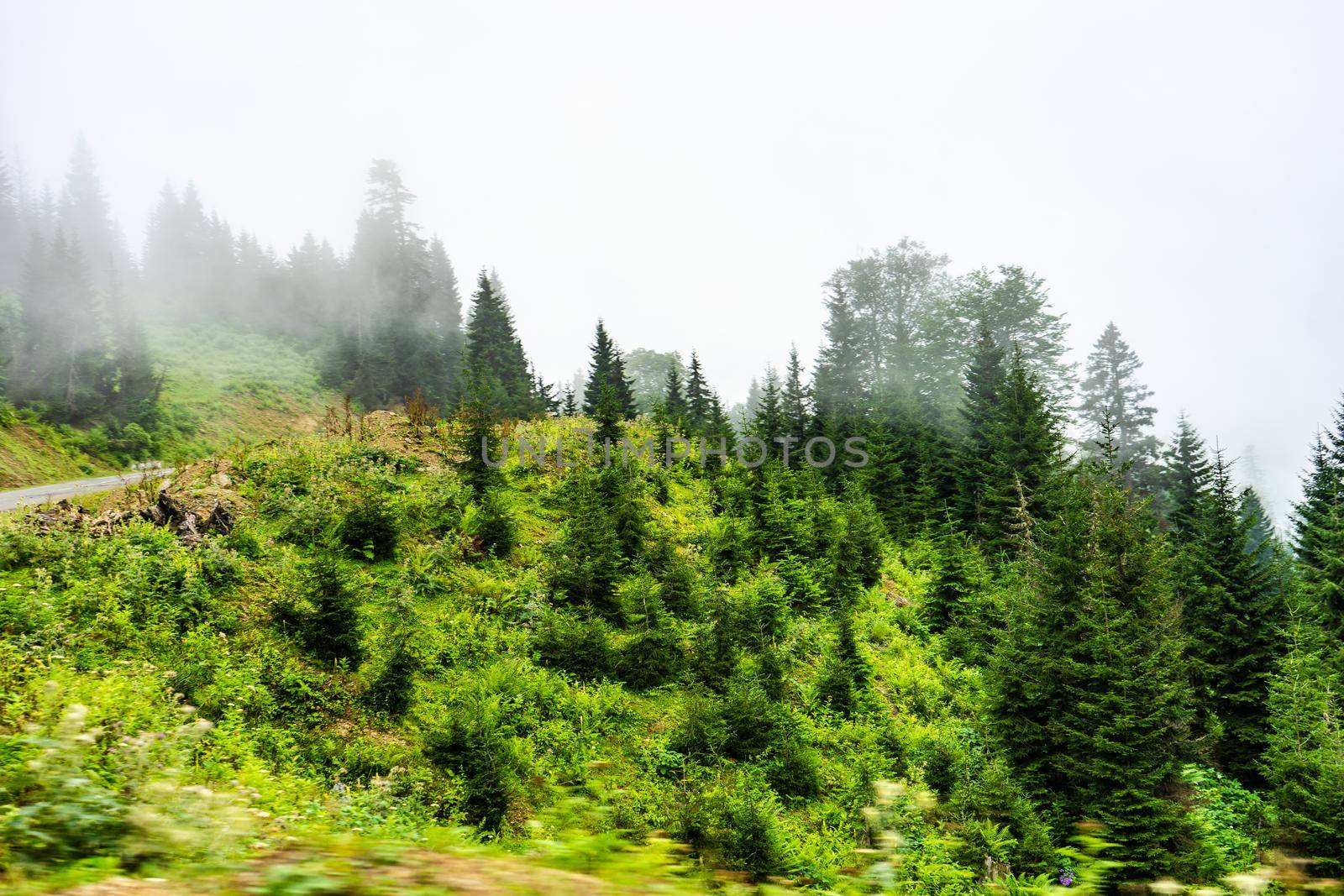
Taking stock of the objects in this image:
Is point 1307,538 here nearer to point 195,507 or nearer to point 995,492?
point 995,492

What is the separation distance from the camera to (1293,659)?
13734 mm

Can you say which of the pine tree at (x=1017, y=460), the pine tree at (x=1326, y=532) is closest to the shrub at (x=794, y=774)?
the pine tree at (x=1017, y=460)

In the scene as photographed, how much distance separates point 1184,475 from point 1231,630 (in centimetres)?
1888

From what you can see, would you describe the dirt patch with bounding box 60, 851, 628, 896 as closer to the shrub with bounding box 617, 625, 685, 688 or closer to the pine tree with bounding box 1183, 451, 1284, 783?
the shrub with bounding box 617, 625, 685, 688

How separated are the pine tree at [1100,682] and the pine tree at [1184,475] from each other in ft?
68.6

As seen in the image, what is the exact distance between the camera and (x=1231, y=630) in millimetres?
17922

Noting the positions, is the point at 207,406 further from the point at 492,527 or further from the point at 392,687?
the point at 392,687

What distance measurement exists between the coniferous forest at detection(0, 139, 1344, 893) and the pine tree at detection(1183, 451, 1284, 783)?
11 cm

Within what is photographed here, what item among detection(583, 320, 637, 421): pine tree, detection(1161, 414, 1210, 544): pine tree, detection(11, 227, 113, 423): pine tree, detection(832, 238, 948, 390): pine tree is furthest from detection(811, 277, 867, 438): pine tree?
detection(11, 227, 113, 423): pine tree

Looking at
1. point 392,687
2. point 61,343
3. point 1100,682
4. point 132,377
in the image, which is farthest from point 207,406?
point 1100,682

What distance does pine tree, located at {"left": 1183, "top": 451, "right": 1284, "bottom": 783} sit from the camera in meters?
16.6

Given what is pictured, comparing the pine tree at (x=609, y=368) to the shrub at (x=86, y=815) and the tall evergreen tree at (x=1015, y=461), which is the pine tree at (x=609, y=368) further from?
the shrub at (x=86, y=815)

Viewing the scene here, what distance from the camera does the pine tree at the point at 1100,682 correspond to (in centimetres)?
973

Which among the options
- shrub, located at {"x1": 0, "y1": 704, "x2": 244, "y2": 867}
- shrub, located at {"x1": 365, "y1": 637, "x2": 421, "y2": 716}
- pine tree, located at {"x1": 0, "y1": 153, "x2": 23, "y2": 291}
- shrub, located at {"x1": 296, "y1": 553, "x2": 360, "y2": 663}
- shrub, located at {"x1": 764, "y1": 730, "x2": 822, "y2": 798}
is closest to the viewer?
shrub, located at {"x1": 0, "y1": 704, "x2": 244, "y2": 867}
